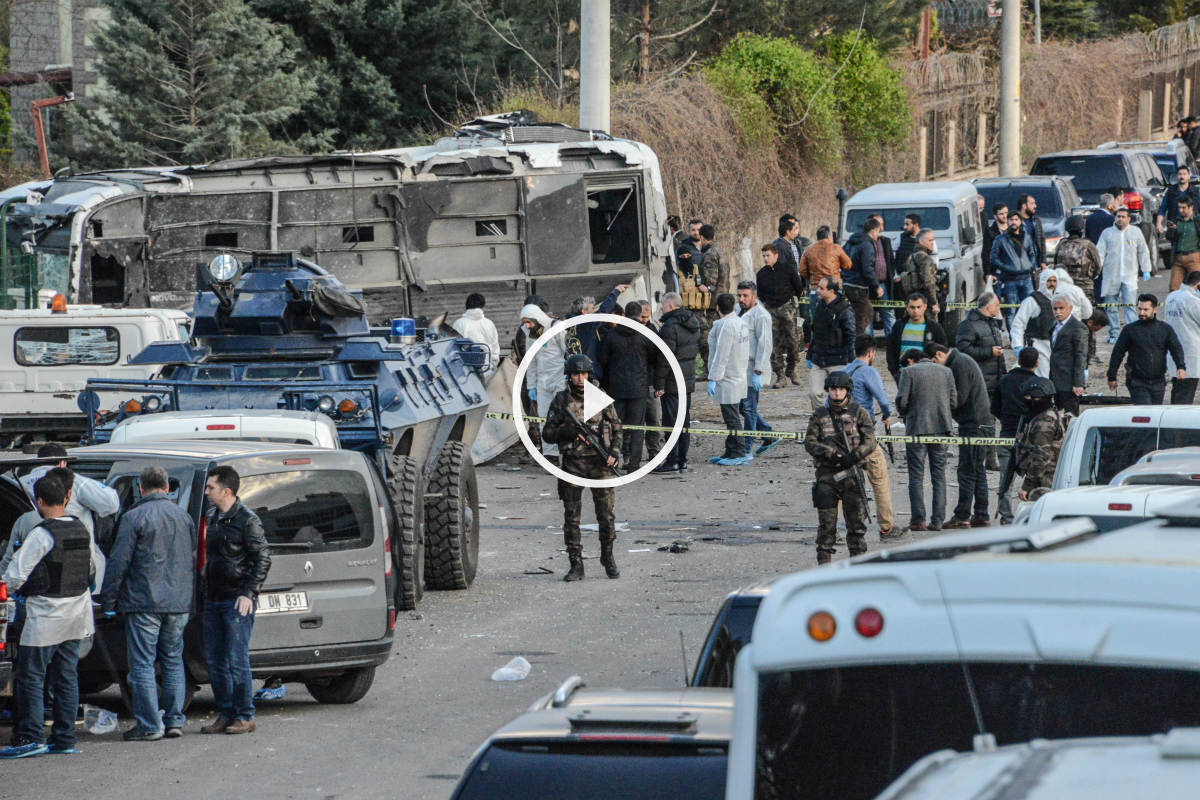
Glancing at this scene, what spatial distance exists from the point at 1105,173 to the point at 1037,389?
2008 cm

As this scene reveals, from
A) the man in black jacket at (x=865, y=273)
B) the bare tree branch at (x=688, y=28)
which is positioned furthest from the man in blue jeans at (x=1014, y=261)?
the bare tree branch at (x=688, y=28)

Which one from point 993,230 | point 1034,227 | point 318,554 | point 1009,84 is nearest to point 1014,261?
point 1034,227

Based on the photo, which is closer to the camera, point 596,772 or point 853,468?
point 596,772

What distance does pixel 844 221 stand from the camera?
87.2ft

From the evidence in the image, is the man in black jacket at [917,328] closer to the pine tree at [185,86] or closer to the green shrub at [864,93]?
the pine tree at [185,86]

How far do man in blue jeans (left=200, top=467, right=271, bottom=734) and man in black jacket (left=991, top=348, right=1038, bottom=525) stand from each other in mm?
7857

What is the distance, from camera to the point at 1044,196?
29375mm

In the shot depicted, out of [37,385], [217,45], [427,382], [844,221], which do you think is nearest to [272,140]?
[217,45]

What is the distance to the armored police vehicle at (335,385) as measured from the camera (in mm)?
12969

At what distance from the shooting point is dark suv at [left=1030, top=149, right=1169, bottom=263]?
33.0m

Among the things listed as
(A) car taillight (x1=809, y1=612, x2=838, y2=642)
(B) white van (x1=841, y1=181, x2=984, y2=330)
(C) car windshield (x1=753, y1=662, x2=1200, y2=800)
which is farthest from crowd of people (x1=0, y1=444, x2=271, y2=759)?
(B) white van (x1=841, y1=181, x2=984, y2=330)

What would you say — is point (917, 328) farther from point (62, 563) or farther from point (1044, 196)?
point (1044, 196)

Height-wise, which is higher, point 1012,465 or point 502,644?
point 1012,465

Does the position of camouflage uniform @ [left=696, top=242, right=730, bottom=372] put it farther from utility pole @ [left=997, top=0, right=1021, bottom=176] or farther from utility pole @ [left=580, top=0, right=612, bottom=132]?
utility pole @ [left=997, top=0, right=1021, bottom=176]
